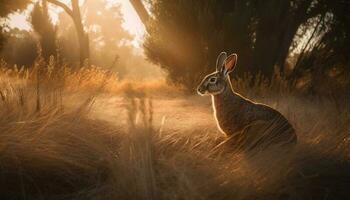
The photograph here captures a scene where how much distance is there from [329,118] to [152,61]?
31.0 feet

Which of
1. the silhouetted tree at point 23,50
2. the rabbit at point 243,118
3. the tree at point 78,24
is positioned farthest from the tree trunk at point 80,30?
the rabbit at point 243,118

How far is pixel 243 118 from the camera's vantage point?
557 centimetres

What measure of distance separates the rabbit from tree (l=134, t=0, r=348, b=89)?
6.30 metres

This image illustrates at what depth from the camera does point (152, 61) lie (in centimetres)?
1488

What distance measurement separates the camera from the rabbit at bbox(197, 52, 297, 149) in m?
5.05

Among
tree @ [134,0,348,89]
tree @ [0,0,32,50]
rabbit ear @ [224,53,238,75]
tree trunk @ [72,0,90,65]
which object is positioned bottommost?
rabbit ear @ [224,53,238,75]

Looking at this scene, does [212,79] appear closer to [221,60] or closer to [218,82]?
[218,82]

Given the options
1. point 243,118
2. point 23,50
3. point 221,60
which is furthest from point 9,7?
point 243,118

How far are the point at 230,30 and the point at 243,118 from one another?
742cm

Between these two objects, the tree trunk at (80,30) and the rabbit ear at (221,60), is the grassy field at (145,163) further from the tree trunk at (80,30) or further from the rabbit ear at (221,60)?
the tree trunk at (80,30)

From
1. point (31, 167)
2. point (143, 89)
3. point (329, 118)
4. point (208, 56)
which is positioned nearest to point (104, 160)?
point (31, 167)

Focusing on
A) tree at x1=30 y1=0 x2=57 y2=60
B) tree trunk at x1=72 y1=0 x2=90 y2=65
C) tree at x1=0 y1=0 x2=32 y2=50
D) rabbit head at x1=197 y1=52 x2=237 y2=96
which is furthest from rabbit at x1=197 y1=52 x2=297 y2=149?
tree at x1=30 y1=0 x2=57 y2=60

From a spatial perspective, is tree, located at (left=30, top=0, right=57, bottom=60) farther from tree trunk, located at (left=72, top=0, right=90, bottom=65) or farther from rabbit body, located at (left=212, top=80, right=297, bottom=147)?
rabbit body, located at (left=212, top=80, right=297, bottom=147)

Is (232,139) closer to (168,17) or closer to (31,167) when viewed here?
(31,167)
